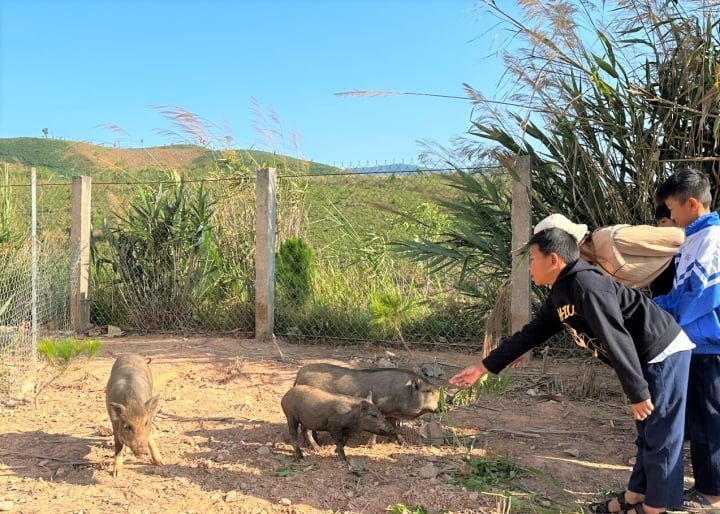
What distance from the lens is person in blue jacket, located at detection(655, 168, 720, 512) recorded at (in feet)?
11.1

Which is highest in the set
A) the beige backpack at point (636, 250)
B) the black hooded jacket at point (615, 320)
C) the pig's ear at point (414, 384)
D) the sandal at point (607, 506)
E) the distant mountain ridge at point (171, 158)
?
the distant mountain ridge at point (171, 158)

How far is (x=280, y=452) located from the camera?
174 inches

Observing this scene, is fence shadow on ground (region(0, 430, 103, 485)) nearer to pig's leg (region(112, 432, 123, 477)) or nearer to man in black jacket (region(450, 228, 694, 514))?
pig's leg (region(112, 432, 123, 477))

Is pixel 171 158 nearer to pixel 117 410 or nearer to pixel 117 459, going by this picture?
pixel 117 410

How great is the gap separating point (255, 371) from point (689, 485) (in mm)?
4032

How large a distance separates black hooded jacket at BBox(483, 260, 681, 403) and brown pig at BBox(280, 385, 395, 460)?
154 cm

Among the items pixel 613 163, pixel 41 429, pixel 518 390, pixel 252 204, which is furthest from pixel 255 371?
pixel 613 163

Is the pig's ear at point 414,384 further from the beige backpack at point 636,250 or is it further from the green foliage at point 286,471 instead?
the beige backpack at point 636,250

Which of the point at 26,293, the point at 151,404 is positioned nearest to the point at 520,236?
the point at 151,404

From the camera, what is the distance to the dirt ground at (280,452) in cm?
366

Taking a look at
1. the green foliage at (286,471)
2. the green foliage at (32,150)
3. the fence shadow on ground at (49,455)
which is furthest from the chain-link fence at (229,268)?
the green foliage at (32,150)

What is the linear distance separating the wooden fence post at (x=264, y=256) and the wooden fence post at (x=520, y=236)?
3.02 meters

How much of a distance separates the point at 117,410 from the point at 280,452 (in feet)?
3.75

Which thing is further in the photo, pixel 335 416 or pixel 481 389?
pixel 481 389
